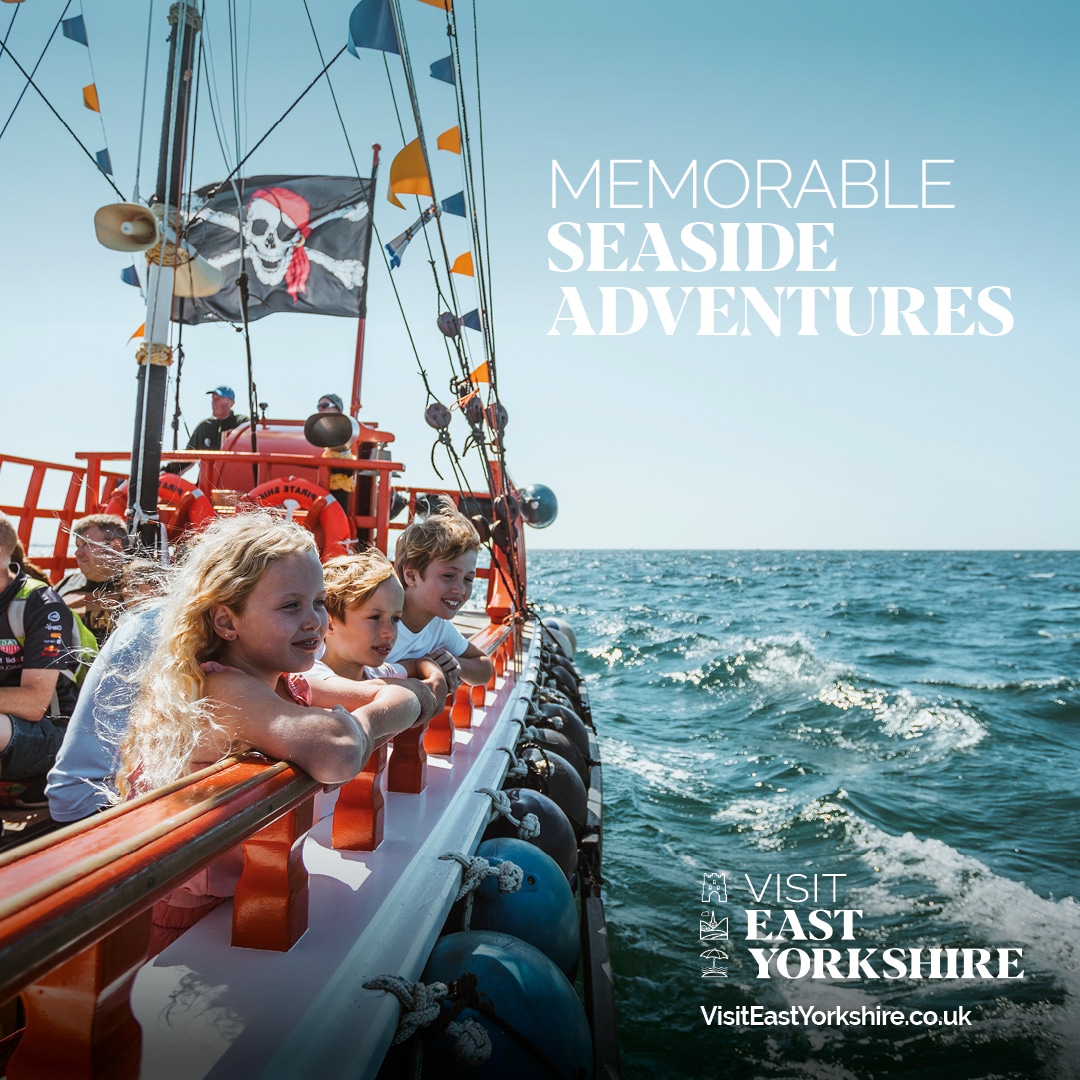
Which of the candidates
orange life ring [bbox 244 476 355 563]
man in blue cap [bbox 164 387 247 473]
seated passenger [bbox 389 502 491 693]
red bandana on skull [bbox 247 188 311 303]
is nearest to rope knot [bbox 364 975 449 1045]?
seated passenger [bbox 389 502 491 693]

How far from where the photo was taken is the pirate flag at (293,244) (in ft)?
33.4

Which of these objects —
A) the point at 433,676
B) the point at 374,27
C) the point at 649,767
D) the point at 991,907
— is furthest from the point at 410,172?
the point at 649,767

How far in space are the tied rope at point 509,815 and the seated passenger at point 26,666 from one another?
5.45ft

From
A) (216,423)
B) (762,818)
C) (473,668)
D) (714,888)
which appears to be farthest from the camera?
(216,423)

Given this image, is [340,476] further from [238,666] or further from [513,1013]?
[513,1013]

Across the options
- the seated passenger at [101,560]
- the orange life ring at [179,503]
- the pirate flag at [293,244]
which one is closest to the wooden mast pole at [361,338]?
the pirate flag at [293,244]

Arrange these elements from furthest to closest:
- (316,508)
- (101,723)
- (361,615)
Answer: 1. (316,508)
2. (361,615)
3. (101,723)

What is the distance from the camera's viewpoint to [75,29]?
6.64 m

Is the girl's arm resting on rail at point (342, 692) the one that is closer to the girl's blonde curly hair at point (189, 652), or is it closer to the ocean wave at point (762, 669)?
the girl's blonde curly hair at point (189, 652)

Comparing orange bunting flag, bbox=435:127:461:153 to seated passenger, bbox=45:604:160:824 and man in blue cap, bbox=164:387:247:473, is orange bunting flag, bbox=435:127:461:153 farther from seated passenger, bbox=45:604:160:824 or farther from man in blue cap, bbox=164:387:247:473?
man in blue cap, bbox=164:387:247:473

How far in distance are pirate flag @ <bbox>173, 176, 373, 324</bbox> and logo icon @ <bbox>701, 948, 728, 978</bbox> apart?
836 centimetres

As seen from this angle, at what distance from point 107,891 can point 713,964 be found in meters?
5.07

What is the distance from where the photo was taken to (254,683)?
1.79 metres

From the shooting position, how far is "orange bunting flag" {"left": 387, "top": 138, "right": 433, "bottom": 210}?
483 cm
